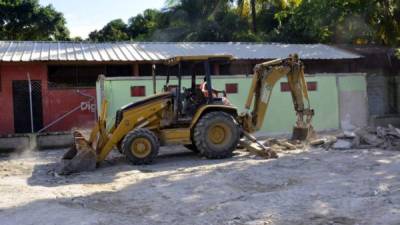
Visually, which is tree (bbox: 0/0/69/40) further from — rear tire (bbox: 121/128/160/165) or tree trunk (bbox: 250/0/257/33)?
rear tire (bbox: 121/128/160/165)

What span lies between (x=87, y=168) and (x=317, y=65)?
47.8 ft

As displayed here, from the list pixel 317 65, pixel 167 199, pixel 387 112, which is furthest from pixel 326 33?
pixel 167 199

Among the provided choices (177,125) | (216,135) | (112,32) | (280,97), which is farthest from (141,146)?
(112,32)

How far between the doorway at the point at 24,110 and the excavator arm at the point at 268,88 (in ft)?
28.7

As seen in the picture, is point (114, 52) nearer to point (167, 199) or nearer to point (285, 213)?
point (167, 199)

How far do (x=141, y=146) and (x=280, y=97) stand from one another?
283 inches

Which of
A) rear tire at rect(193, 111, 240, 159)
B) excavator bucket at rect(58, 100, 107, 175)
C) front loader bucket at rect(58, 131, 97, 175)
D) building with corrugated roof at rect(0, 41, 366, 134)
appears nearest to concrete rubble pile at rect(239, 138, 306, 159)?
rear tire at rect(193, 111, 240, 159)

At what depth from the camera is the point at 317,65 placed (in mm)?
23484

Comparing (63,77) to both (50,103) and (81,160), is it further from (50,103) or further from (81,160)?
(81,160)

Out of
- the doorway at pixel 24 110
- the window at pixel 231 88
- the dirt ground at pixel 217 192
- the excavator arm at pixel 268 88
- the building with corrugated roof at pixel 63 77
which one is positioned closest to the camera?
the dirt ground at pixel 217 192

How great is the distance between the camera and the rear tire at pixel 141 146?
11742mm

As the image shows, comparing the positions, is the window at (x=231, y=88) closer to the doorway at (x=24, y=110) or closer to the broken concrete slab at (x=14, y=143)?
the broken concrete slab at (x=14, y=143)

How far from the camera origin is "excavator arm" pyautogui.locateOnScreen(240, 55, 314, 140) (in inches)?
518

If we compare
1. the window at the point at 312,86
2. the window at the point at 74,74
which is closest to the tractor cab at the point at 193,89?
the window at the point at 312,86
